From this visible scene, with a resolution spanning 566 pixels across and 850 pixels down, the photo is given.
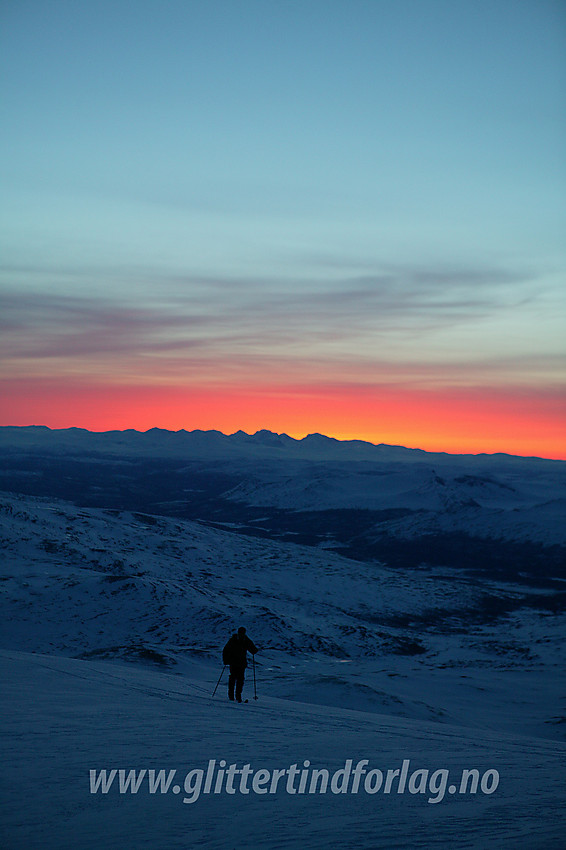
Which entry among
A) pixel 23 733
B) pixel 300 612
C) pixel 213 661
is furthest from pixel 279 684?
pixel 300 612

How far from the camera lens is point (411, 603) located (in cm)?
4725

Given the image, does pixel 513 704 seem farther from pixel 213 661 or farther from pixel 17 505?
pixel 17 505

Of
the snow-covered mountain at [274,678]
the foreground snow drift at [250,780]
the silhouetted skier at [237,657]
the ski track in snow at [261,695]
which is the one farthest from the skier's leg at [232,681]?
the foreground snow drift at [250,780]

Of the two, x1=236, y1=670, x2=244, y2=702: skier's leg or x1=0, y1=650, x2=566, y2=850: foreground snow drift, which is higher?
x1=0, y1=650, x2=566, y2=850: foreground snow drift

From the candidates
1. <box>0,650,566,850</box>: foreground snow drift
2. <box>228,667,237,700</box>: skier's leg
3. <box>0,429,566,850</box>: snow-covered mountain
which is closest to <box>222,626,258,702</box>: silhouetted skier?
<box>228,667,237,700</box>: skier's leg

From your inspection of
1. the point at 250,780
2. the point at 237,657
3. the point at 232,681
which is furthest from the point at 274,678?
the point at 250,780

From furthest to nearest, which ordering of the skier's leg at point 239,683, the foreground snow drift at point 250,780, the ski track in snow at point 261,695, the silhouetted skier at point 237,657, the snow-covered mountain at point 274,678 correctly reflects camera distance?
the skier's leg at point 239,683, the silhouetted skier at point 237,657, the snow-covered mountain at point 274,678, the ski track in snow at point 261,695, the foreground snow drift at point 250,780

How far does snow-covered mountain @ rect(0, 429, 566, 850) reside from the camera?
19.1ft

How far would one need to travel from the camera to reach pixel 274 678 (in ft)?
68.6

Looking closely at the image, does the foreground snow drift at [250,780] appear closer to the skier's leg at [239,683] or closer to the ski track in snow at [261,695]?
the ski track in snow at [261,695]

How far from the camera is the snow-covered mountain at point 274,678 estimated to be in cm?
582

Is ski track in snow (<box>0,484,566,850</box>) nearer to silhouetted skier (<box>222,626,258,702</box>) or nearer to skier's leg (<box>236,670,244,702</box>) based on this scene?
skier's leg (<box>236,670,244,702</box>)

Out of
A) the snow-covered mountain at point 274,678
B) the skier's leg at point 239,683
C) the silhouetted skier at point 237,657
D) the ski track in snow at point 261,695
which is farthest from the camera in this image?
the skier's leg at point 239,683

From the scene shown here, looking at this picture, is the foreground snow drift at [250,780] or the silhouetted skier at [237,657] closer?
the foreground snow drift at [250,780]
